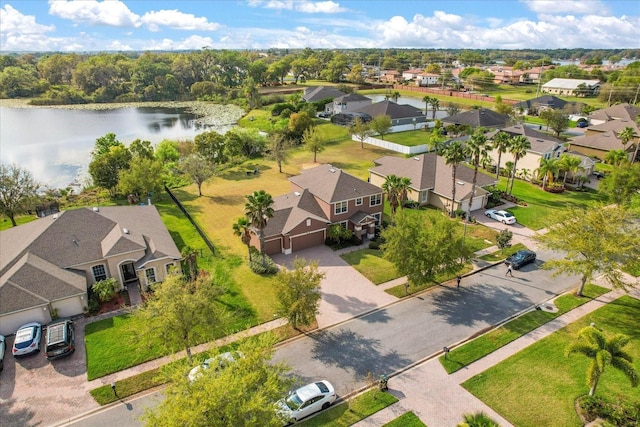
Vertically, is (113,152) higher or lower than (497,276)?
higher

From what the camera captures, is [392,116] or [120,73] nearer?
[392,116]

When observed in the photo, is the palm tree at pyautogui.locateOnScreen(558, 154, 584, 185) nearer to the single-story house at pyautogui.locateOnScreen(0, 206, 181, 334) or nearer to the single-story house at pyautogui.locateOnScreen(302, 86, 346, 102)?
the single-story house at pyautogui.locateOnScreen(0, 206, 181, 334)

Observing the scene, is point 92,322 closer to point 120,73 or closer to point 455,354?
point 455,354

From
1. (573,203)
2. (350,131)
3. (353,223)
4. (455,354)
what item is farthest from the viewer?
(350,131)

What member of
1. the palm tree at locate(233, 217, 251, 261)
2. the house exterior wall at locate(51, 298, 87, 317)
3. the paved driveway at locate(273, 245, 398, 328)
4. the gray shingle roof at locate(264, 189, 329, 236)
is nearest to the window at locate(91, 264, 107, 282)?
the house exterior wall at locate(51, 298, 87, 317)

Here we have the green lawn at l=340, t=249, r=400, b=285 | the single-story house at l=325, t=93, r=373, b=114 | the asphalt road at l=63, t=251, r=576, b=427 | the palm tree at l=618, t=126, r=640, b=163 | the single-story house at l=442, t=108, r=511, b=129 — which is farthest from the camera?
the single-story house at l=325, t=93, r=373, b=114

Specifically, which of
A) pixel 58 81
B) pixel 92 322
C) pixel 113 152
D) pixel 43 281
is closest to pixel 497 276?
pixel 92 322

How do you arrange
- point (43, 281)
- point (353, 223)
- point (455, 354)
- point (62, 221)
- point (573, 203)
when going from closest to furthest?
1. point (455, 354)
2. point (43, 281)
3. point (62, 221)
4. point (353, 223)
5. point (573, 203)

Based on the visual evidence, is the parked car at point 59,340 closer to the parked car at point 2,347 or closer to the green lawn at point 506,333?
the parked car at point 2,347
